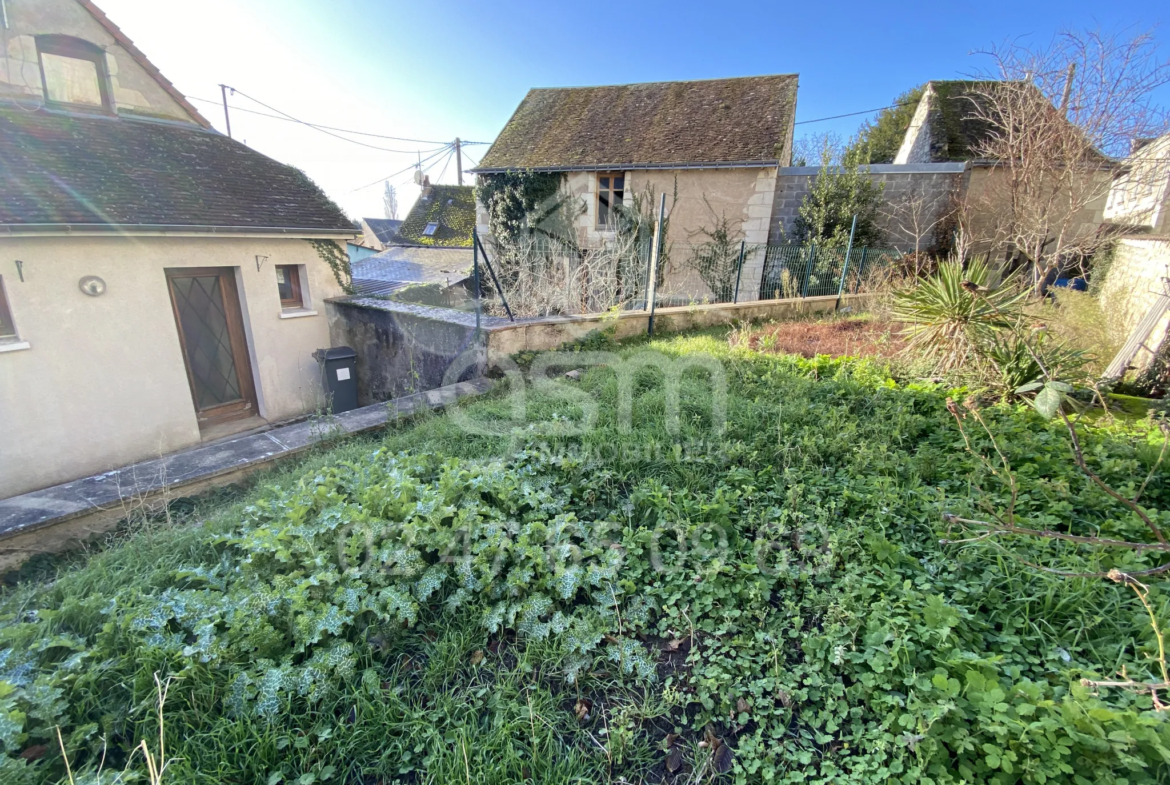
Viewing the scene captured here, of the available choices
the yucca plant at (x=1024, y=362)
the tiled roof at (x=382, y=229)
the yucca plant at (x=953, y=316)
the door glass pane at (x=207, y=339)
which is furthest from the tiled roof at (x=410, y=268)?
the tiled roof at (x=382, y=229)

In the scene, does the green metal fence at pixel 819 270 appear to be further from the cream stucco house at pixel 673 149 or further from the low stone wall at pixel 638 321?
the cream stucco house at pixel 673 149

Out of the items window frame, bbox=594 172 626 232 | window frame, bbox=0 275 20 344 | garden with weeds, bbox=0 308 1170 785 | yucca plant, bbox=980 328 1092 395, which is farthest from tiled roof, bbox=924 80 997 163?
window frame, bbox=0 275 20 344

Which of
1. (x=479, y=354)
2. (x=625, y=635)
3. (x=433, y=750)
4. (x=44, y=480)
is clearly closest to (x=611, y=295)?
(x=479, y=354)

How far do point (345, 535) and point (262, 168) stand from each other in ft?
32.5

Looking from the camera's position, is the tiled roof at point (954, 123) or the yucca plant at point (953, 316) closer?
the yucca plant at point (953, 316)

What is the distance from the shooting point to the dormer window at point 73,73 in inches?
296

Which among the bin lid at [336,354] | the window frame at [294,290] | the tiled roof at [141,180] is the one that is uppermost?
the tiled roof at [141,180]

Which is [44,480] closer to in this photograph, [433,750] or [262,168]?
[262,168]

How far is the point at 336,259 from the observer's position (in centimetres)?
892

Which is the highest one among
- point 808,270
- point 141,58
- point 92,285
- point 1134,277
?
point 141,58

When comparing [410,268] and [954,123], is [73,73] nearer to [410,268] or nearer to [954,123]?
[410,268]

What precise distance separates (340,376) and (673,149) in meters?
10.0

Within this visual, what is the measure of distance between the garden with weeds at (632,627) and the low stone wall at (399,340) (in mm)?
3300

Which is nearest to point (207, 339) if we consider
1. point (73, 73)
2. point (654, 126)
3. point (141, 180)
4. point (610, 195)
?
point (141, 180)
